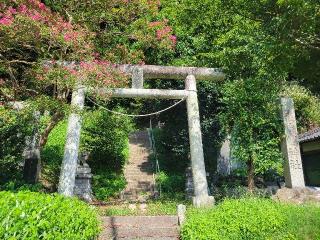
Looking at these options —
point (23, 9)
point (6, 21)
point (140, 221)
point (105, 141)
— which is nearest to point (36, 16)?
point (23, 9)

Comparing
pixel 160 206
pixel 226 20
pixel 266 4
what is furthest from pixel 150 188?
pixel 266 4

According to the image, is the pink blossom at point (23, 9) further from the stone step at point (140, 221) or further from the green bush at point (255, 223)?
the green bush at point (255, 223)

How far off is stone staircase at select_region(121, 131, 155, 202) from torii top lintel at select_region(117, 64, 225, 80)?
5873 mm

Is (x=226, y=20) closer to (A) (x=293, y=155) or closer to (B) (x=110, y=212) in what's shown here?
(A) (x=293, y=155)

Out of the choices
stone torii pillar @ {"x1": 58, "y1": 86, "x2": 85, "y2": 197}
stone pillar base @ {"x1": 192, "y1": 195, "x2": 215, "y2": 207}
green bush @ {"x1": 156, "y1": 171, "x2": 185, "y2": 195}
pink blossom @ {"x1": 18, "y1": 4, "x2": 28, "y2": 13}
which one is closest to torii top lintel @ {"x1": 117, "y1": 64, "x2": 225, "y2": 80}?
stone torii pillar @ {"x1": 58, "y1": 86, "x2": 85, "y2": 197}

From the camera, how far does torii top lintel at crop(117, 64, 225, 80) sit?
12538mm

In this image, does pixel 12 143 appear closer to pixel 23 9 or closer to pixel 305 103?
pixel 23 9

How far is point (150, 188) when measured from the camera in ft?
56.4

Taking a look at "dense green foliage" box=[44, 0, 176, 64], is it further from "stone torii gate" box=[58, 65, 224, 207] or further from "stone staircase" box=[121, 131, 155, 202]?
"stone staircase" box=[121, 131, 155, 202]

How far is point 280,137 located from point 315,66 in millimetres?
2758

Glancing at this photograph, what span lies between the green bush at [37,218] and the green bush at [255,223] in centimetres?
292

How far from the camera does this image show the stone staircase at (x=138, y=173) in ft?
53.8

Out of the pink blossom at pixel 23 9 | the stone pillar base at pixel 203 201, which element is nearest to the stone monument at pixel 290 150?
the stone pillar base at pixel 203 201

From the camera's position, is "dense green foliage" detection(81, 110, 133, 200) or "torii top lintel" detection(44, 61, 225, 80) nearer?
"torii top lintel" detection(44, 61, 225, 80)
